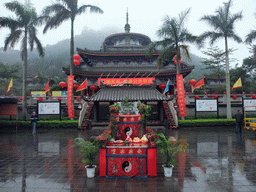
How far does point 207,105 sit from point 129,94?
308 inches

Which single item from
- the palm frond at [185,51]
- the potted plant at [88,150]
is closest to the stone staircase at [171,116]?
the palm frond at [185,51]

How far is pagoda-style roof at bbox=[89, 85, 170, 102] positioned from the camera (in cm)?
1370

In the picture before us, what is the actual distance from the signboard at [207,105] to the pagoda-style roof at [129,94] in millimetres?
4323

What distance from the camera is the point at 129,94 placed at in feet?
47.6

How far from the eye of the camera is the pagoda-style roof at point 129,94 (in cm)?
1370

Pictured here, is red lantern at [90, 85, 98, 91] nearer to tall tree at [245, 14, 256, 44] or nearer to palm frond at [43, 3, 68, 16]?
palm frond at [43, 3, 68, 16]

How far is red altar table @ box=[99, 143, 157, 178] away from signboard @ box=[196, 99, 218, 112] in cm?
1270

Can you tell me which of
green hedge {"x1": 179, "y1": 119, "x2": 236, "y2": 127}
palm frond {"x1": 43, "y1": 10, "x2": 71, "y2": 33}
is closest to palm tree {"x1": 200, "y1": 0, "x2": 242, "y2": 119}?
green hedge {"x1": 179, "y1": 119, "x2": 236, "y2": 127}

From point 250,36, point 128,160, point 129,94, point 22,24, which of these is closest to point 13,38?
point 22,24

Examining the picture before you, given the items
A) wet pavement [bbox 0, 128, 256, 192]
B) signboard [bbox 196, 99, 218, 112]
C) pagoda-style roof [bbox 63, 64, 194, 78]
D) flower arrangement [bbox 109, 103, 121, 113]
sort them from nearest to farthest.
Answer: wet pavement [bbox 0, 128, 256, 192] → flower arrangement [bbox 109, 103, 121, 113] → signboard [bbox 196, 99, 218, 112] → pagoda-style roof [bbox 63, 64, 194, 78]

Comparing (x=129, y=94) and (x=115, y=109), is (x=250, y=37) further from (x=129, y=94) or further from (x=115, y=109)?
(x=115, y=109)

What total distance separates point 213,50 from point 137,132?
31.1 meters

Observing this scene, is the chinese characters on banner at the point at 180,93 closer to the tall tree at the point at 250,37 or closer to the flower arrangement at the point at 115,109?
the tall tree at the point at 250,37

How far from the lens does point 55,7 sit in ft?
54.9
